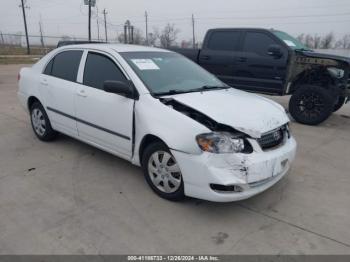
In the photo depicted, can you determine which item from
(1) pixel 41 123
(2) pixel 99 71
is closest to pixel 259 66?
(2) pixel 99 71

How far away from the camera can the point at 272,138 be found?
10.9ft

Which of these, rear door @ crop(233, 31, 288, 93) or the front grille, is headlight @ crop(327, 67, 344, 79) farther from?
the front grille

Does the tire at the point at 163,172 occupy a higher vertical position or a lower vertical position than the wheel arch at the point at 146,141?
lower

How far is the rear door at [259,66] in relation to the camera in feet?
23.8

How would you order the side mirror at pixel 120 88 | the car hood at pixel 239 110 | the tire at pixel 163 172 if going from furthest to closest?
the side mirror at pixel 120 88 → the tire at pixel 163 172 → the car hood at pixel 239 110

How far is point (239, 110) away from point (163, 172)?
40.7 inches

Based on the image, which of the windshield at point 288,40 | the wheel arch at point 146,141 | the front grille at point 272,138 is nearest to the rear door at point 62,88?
the wheel arch at point 146,141

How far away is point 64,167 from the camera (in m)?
4.30

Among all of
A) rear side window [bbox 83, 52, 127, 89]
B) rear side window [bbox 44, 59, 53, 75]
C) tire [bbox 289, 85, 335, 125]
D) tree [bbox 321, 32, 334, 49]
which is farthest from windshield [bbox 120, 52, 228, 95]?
tree [bbox 321, 32, 334, 49]

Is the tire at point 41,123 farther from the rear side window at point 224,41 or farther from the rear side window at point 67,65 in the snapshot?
the rear side window at point 224,41

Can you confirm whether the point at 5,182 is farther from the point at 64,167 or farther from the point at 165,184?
the point at 165,184

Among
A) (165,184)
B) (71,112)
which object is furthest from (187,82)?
(71,112)

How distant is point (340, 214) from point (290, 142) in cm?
90

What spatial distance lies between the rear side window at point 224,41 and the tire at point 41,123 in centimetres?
477
